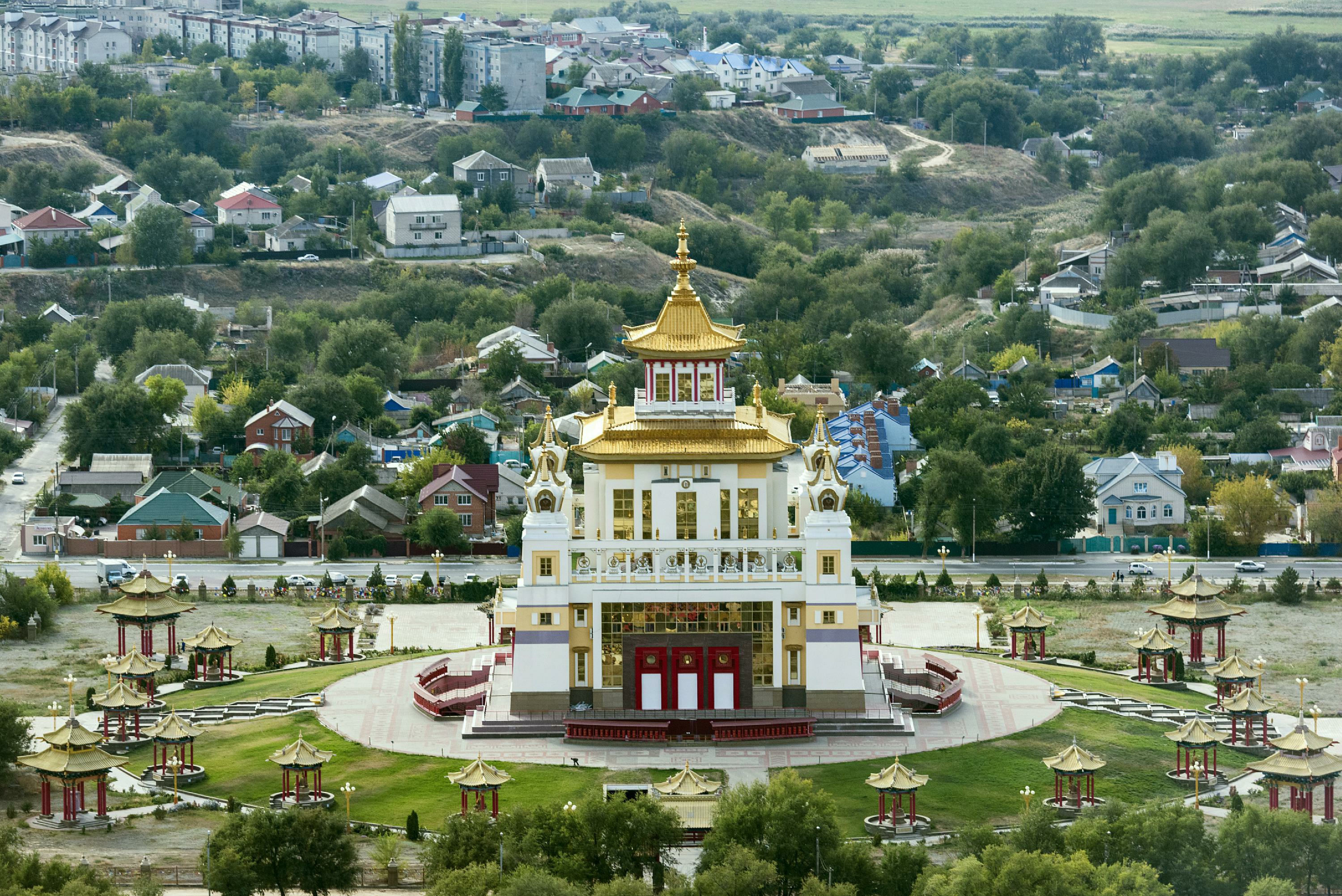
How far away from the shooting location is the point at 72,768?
6588cm

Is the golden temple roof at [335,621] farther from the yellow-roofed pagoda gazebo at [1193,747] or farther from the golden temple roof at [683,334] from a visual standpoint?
the yellow-roofed pagoda gazebo at [1193,747]

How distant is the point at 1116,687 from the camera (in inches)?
3152

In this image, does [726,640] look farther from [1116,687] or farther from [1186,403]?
[1186,403]

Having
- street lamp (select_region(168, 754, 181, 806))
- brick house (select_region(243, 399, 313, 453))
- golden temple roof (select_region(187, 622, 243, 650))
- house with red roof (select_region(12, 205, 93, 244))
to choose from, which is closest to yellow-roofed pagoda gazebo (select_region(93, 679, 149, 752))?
street lamp (select_region(168, 754, 181, 806))

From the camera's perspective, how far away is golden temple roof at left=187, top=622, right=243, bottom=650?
269 feet

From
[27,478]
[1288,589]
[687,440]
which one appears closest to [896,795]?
[687,440]

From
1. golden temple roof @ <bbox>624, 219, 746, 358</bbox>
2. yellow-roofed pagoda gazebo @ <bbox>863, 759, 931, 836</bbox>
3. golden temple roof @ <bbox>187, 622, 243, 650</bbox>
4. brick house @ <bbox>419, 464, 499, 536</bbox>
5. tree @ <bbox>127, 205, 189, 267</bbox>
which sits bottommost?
yellow-roofed pagoda gazebo @ <bbox>863, 759, 931, 836</bbox>

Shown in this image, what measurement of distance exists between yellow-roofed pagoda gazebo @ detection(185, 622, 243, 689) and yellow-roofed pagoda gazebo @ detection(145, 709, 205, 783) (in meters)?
9.87

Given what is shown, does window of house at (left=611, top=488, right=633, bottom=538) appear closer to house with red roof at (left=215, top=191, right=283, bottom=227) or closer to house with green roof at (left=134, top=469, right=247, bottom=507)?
house with green roof at (left=134, top=469, right=247, bottom=507)

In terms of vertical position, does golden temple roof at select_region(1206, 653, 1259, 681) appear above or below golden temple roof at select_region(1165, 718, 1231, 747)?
above

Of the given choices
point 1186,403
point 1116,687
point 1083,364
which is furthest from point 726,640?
point 1083,364

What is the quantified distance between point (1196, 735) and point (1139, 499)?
135ft

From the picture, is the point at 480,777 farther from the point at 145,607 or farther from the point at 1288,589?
the point at 1288,589

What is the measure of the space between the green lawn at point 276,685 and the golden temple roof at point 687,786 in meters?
19.2
